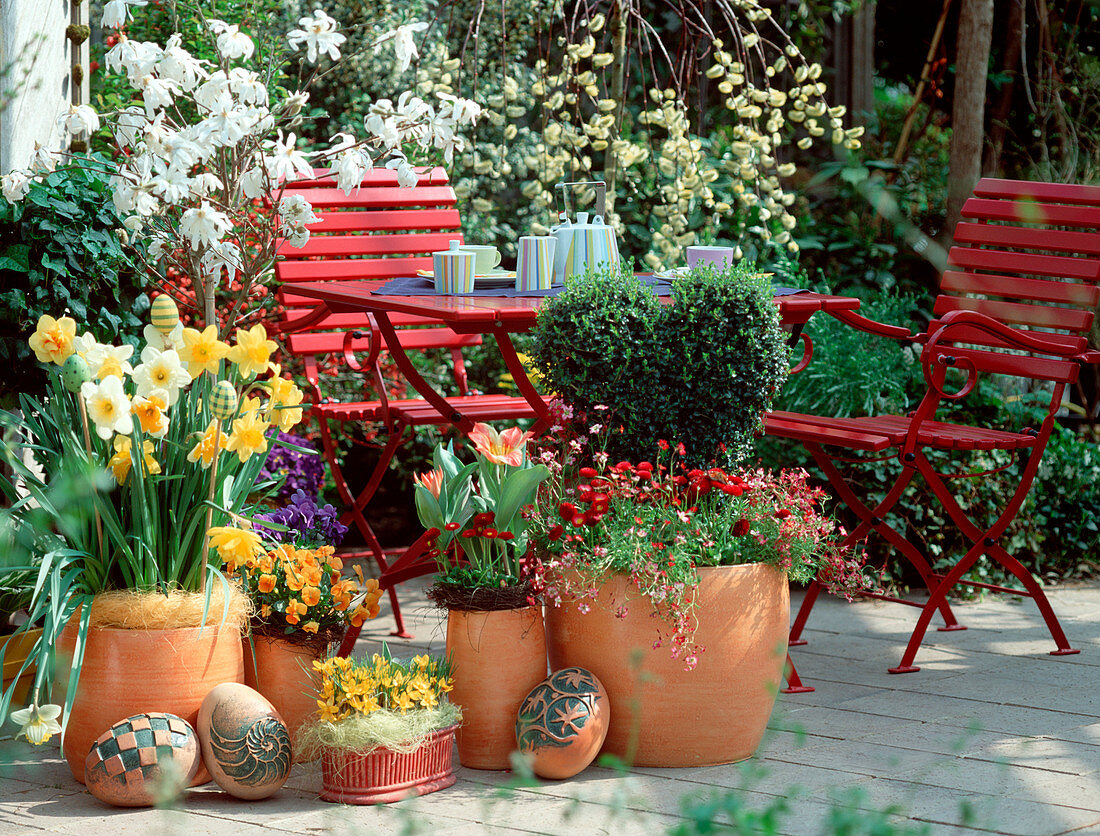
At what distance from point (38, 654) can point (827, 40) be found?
571 centimetres

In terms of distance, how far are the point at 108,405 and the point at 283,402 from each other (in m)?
0.36

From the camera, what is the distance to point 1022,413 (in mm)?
4535

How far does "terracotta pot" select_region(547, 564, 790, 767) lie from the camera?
265 centimetres

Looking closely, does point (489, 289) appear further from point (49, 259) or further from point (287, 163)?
point (49, 259)

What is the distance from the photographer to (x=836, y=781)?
2.58 meters

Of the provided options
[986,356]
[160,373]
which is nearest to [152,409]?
[160,373]

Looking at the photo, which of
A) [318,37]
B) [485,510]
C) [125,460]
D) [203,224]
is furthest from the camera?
[318,37]

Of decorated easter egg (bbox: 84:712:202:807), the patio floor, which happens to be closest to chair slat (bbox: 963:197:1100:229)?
the patio floor

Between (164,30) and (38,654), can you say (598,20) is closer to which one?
(164,30)

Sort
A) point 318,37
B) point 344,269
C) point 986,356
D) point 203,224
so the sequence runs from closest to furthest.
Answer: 1. point 203,224
2. point 318,37
3. point 986,356
4. point 344,269

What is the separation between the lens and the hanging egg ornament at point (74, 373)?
2.50 metres

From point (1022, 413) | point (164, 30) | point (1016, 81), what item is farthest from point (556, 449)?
point (1016, 81)

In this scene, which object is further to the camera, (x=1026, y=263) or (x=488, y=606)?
(x=1026, y=263)

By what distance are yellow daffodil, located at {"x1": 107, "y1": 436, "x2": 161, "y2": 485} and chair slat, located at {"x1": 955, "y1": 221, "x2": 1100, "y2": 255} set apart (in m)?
2.47
